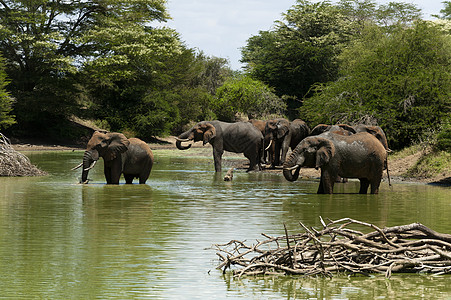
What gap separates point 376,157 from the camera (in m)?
22.4

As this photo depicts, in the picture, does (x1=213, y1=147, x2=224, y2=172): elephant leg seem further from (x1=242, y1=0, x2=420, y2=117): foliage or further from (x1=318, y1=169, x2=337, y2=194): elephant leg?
(x1=242, y1=0, x2=420, y2=117): foliage

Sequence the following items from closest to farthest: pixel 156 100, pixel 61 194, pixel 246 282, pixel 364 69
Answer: pixel 246 282, pixel 61 194, pixel 364 69, pixel 156 100

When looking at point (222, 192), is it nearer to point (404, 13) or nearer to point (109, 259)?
point (109, 259)

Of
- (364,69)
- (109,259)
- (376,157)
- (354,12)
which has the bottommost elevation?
(109,259)

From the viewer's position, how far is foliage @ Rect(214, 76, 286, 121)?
71.5 meters

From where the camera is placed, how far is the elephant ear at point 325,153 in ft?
71.2

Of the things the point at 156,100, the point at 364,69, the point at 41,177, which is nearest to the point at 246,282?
the point at 41,177

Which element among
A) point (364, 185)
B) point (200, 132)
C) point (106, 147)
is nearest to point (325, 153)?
point (364, 185)

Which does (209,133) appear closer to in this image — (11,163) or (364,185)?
(11,163)

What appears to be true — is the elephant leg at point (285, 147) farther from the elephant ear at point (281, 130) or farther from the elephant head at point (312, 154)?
the elephant head at point (312, 154)

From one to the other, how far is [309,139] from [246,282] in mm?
12958

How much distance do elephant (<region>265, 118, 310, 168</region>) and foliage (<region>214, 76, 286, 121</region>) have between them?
35.4 m

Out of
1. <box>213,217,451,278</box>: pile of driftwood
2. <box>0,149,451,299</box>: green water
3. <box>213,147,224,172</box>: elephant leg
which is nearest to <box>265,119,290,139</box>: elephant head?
<box>213,147,224,172</box>: elephant leg

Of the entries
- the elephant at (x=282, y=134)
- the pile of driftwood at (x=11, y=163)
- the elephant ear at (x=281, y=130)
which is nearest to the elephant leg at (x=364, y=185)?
the elephant at (x=282, y=134)
